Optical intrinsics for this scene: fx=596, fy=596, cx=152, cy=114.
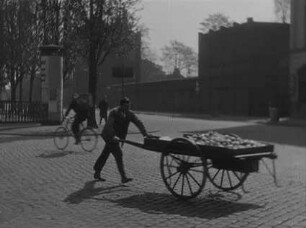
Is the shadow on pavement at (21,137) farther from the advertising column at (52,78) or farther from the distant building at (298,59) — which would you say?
the distant building at (298,59)

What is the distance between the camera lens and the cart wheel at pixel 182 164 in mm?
9070

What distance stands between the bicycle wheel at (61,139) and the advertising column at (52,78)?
39.7 feet

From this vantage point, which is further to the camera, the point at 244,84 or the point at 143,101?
the point at 143,101

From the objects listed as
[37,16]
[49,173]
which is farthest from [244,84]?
[49,173]

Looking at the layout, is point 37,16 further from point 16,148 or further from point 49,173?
point 49,173

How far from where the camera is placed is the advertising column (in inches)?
1187

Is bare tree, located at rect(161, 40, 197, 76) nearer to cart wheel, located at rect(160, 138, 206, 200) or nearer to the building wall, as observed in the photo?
the building wall

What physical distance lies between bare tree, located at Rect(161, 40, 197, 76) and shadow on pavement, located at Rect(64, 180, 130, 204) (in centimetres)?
9596

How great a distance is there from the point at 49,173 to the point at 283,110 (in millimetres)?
43018

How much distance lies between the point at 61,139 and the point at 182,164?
29.5ft

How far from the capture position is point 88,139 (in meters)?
17.5

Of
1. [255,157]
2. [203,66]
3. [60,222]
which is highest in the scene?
[203,66]

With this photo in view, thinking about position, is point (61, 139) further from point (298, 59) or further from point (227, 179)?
point (298, 59)

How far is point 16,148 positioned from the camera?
1816cm
